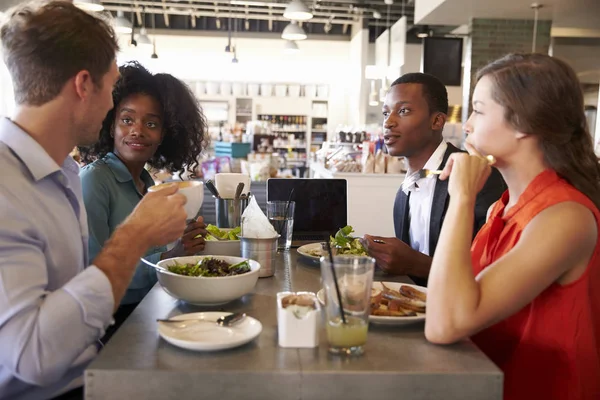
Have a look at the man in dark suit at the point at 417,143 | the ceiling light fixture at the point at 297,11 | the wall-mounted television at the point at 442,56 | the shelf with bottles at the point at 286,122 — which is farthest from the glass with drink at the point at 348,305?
the shelf with bottles at the point at 286,122

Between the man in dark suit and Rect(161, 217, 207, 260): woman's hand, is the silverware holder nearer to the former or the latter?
Rect(161, 217, 207, 260): woman's hand

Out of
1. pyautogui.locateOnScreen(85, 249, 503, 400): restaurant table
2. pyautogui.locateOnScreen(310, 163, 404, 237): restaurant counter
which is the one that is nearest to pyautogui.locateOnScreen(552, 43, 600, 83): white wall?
pyautogui.locateOnScreen(310, 163, 404, 237): restaurant counter

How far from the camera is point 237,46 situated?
541 inches

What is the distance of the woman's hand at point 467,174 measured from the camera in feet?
4.75

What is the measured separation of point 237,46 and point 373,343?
43.1 ft

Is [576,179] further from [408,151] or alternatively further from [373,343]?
[408,151]

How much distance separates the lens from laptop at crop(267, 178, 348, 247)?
8.93 feet

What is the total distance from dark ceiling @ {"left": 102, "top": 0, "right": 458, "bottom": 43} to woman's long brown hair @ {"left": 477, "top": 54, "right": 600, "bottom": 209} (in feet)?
32.8

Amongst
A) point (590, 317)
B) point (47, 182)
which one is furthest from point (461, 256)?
point (47, 182)

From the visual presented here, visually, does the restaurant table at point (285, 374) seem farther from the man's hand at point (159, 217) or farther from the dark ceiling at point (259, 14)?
the dark ceiling at point (259, 14)

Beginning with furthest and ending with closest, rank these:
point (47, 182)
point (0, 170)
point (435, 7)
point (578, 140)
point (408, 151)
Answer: point (435, 7)
point (408, 151)
point (578, 140)
point (47, 182)
point (0, 170)

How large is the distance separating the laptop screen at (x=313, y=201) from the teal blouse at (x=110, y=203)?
2.12 feet

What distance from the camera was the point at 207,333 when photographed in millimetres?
1320

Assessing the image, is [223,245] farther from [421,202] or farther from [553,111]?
[553,111]
